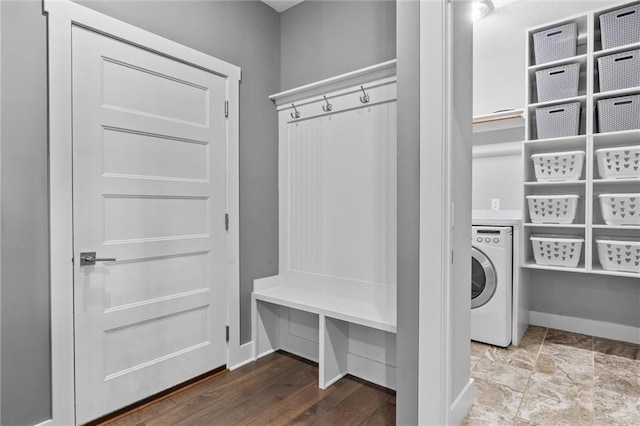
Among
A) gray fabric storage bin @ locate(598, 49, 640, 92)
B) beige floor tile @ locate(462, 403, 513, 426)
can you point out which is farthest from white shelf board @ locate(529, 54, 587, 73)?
beige floor tile @ locate(462, 403, 513, 426)

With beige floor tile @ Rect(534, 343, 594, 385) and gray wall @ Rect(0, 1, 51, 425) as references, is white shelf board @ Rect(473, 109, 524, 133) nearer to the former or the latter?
beige floor tile @ Rect(534, 343, 594, 385)

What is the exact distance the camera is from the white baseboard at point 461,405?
1.69m

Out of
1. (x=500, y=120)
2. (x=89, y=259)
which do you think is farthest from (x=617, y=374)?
(x=89, y=259)

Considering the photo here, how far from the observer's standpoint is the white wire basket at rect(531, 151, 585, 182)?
2.77m

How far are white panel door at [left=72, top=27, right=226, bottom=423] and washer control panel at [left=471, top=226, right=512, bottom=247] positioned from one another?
1.93 metres

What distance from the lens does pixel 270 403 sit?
202cm

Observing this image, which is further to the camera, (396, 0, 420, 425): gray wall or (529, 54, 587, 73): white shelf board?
(529, 54, 587, 73): white shelf board

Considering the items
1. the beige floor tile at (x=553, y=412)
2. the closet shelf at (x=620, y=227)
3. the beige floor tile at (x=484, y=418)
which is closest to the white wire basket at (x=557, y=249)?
the closet shelf at (x=620, y=227)

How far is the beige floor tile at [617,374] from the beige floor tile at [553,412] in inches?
14.5

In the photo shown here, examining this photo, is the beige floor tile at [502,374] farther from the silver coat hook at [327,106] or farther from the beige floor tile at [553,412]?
the silver coat hook at [327,106]

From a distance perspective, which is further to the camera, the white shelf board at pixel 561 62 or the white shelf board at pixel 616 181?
the white shelf board at pixel 561 62

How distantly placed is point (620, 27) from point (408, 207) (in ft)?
8.02

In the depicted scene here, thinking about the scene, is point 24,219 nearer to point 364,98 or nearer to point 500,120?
point 364,98

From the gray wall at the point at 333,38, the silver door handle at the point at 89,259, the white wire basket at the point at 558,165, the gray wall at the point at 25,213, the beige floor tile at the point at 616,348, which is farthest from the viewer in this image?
the white wire basket at the point at 558,165
